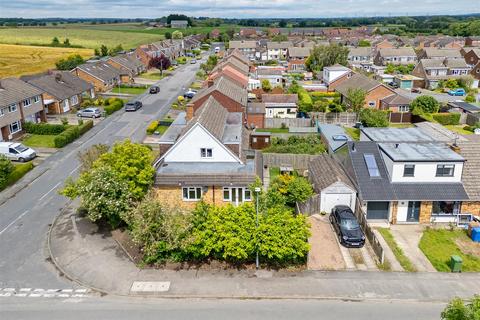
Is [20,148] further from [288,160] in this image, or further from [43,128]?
[288,160]

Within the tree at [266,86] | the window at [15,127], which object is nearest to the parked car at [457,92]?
the tree at [266,86]

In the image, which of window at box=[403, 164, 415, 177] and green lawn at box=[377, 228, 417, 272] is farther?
window at box=[403, 164, 415, 177]

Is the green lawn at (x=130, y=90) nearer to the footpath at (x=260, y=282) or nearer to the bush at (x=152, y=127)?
the bush at (x=152, y=127)

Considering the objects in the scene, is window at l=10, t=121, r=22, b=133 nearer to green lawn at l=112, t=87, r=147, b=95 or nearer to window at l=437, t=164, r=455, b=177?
green lawn at l=112, t=87, r=147, b=95

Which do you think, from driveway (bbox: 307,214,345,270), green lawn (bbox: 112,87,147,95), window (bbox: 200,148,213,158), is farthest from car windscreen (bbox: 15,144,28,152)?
green lawn (bbox: 112,87,147,95)

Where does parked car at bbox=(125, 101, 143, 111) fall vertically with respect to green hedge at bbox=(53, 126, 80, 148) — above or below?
above

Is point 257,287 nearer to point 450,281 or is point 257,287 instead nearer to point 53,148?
point 450,281

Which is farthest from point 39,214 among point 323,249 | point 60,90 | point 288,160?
point 60,90
